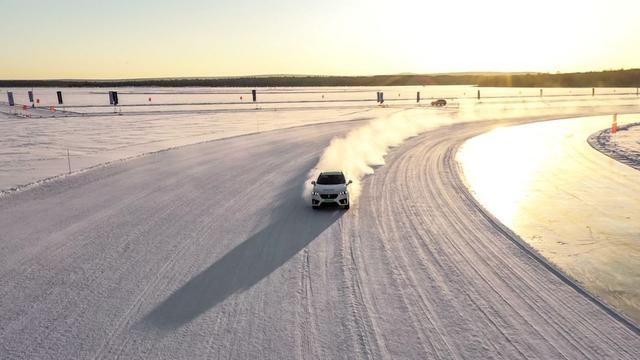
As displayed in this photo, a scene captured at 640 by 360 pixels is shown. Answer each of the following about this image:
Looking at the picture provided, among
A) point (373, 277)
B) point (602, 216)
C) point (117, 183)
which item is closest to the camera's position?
point (373, 277)

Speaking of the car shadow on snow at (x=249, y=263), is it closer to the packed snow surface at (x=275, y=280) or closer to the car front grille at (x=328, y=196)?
the packed snow surface at (x=275, y=280)

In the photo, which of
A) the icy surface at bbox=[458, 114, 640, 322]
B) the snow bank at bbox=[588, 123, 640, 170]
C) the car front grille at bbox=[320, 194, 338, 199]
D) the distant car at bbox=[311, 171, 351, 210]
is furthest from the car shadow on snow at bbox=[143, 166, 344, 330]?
the snow bank at bbox=[588, 123, 640, 170]

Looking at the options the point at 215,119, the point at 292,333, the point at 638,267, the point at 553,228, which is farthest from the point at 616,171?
the point at 215,119

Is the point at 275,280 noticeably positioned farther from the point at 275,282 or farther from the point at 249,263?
the point at 249,263

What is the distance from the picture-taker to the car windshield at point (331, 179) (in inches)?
598

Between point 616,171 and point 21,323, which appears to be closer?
point 21,323

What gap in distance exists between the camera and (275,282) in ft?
31.1

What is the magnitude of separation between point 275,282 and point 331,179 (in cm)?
643

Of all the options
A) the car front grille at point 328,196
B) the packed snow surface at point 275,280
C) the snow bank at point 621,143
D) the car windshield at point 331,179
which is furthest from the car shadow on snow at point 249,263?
the snow bank at point 621,143

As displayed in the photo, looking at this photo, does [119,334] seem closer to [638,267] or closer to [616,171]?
[638,267]

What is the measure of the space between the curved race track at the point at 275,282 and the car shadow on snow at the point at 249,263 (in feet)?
0.16

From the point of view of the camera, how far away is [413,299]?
8.62 m

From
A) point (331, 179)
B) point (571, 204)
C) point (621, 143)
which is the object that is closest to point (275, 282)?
point (331, 179)

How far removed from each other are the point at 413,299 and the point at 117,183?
1485 centimetres
